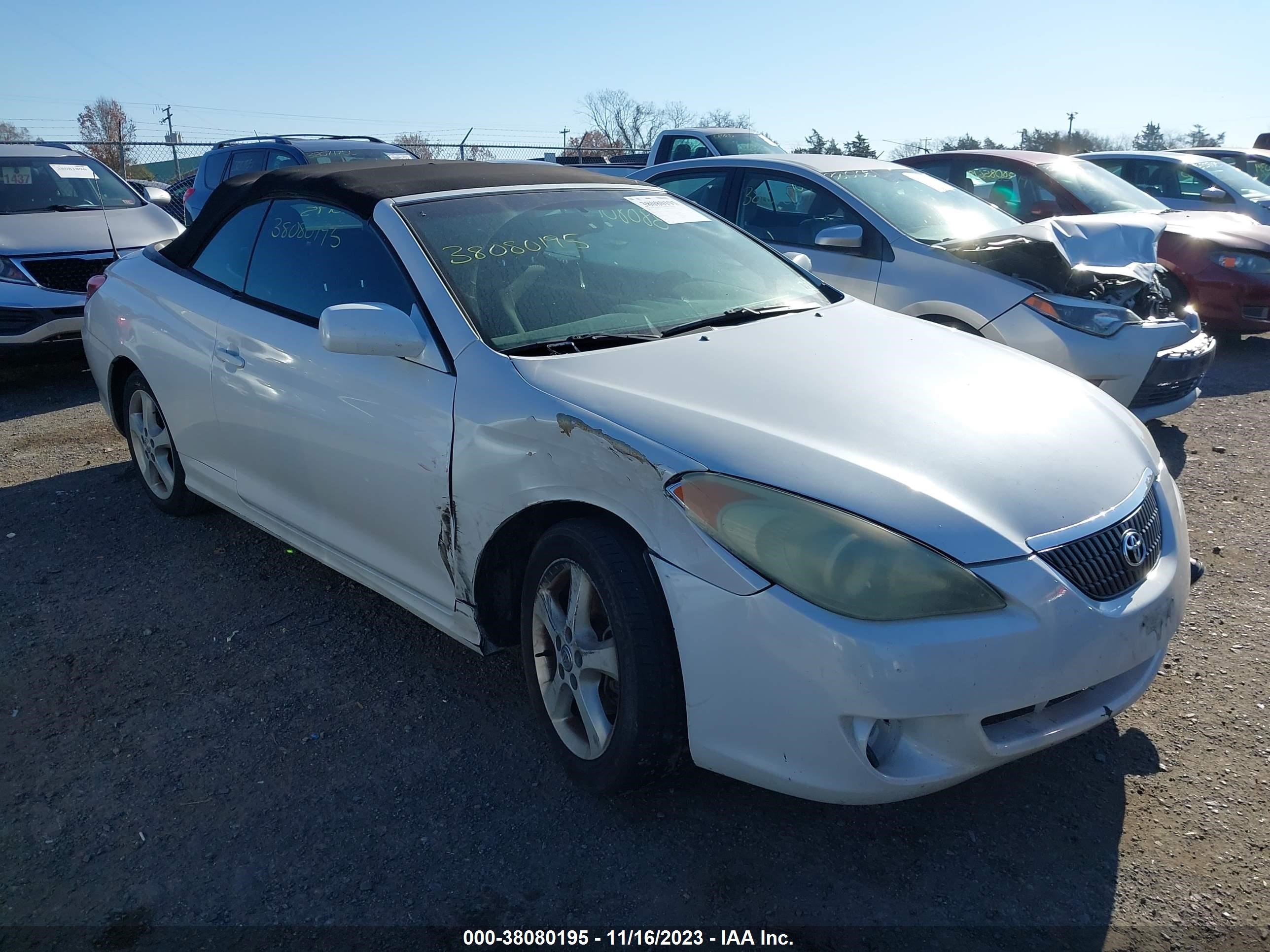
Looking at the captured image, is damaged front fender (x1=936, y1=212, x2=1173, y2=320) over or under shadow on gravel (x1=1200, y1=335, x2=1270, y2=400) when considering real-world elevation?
over

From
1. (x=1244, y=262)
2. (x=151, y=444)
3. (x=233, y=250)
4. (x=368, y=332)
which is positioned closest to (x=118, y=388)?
(x=151, y=444)

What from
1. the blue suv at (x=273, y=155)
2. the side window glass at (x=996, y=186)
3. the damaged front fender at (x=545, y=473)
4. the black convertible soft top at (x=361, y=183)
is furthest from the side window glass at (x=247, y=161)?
the damaged front fender at (x=545, y=473)

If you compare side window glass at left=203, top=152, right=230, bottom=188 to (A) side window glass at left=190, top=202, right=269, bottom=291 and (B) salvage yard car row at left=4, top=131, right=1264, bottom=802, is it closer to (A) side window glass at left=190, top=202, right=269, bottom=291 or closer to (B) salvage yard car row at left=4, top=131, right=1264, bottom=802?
(B) salvage yard car row at left=4, top=131, right=1264, bottom=802

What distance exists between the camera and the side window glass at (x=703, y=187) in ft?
22.0

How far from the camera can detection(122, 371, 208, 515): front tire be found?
14.8 feet

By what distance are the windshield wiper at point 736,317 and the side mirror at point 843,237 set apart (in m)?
2.32

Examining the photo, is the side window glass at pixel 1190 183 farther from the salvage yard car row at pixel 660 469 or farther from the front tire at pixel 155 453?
the front tire at pixel 155 453

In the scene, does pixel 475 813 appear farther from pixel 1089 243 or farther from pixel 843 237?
pixel 1089 243

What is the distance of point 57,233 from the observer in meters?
7.67

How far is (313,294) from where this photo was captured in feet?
11.6

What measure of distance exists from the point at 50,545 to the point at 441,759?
2.65m

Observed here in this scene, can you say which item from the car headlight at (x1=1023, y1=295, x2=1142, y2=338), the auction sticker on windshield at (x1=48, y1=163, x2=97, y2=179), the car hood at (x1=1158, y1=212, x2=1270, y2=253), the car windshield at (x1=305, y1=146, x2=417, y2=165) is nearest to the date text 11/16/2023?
the car headlight at (x1=1023, y1=295, x2=1142, y2=338)

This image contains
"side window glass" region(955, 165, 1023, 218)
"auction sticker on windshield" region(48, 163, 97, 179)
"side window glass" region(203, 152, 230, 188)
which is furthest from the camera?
"side window glass" region(203, 152, 230, 188)

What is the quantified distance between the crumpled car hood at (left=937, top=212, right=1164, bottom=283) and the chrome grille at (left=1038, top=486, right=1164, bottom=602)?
3417 mm
